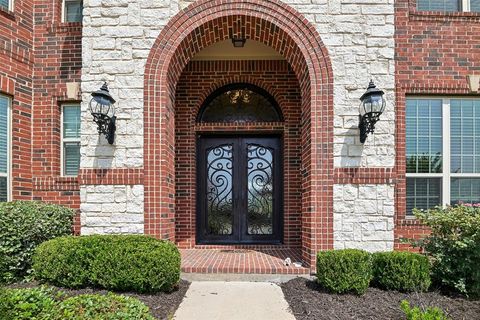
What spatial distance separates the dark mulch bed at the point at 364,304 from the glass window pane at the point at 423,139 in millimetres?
2263

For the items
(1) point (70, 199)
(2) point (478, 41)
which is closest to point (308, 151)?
(2) point (478, 41)

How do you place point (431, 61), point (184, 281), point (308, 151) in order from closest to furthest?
1. point (184, 281)
2. point (308, 151)
3. point (431, 61)

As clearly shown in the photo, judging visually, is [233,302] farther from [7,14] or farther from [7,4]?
[7,4]

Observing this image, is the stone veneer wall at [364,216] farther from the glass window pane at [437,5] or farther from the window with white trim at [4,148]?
the window with white trim at [4,148]

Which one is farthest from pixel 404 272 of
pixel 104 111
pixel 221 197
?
pixel 104 111

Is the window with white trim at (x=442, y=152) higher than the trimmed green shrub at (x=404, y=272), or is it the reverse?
the window with white trim at (x=442, y=152)

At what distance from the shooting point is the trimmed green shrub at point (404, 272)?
4719 mm

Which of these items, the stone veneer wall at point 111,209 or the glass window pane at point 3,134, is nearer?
the stone veneer wall at point 111,209

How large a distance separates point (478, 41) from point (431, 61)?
2.90 ft

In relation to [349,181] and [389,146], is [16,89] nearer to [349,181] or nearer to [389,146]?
[349,181]

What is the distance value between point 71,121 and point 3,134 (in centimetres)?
108

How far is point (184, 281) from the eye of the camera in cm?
528

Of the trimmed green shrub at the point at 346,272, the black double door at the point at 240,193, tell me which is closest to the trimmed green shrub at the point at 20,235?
the black double door at the point at 240,193

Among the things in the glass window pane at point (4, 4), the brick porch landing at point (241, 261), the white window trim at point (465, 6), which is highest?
the white window trim at point (465, 6)
